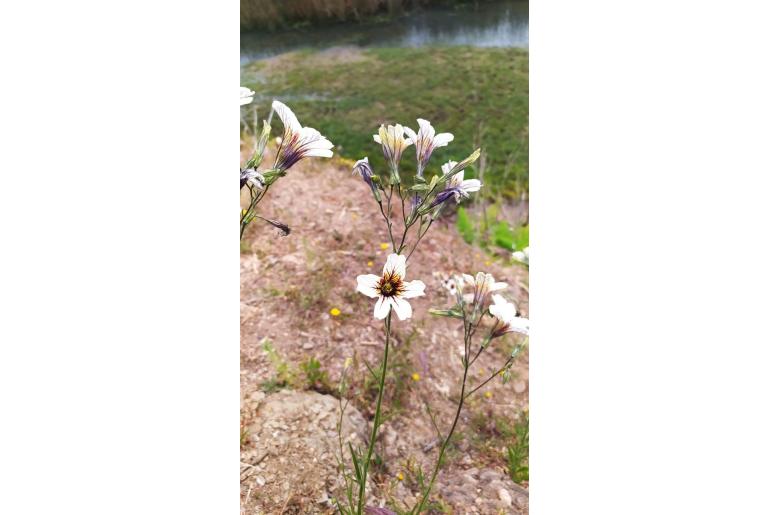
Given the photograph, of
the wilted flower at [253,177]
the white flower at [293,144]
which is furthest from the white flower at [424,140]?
the wilted flower at [253,177]

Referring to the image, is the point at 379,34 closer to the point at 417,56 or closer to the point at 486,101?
the point at 417,56

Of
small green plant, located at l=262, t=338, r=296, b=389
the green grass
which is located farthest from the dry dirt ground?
the green grass

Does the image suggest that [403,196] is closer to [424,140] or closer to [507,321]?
[424,140]

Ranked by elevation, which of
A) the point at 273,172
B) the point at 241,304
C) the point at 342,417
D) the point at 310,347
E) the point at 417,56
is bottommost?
the point at 342,417

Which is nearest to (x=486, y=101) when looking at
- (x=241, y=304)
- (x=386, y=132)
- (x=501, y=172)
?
(x=501, y=172)

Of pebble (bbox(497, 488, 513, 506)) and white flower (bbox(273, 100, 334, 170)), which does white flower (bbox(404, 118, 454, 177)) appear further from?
pebble (bbox(497, 488, 513, 506))

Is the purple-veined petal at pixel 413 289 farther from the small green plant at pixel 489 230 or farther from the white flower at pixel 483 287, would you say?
the small green plant at pixel 489 230
